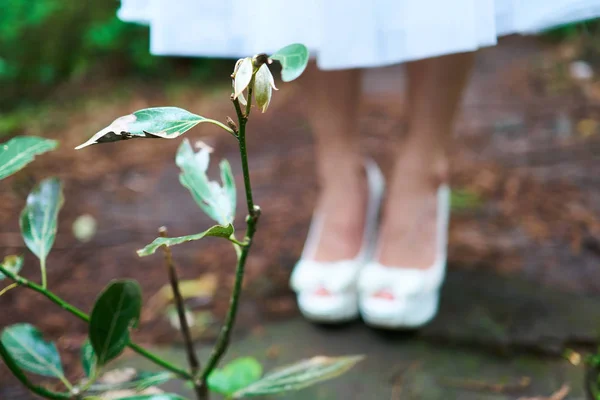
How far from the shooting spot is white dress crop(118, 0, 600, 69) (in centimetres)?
72

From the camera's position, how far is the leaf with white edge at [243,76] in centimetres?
41

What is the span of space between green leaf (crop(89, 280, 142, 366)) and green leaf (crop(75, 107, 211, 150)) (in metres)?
0.24

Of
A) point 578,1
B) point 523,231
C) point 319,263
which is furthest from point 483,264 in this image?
Answer: point 578,1

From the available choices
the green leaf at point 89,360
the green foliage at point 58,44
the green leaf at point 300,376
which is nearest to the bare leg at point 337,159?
the green leaf at point 300,376

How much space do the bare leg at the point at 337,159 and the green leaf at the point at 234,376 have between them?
322mm

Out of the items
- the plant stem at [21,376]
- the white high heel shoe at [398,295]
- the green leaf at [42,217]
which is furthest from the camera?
the white high heel shoe at [398,295]

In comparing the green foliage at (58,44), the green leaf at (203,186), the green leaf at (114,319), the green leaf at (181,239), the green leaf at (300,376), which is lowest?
the green leaf at (300,376)

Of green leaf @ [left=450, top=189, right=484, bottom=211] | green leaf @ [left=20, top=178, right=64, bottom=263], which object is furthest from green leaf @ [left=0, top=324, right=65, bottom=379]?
green leaf @ [left=450, top=189, right=484, bottom=211]

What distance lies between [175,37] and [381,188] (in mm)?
744

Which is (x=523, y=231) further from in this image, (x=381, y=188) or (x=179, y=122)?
(x=179, y=122)

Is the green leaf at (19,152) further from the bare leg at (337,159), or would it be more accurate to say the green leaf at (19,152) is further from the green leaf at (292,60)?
the bare leg at (337,159)

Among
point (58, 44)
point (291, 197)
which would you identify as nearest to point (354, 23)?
point (291, 197)

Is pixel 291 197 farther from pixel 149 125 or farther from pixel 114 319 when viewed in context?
pixel 149 125

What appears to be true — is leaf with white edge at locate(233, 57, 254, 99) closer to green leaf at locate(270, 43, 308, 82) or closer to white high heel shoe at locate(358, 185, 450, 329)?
green leaf at locate(270, 43, 308, 82)
